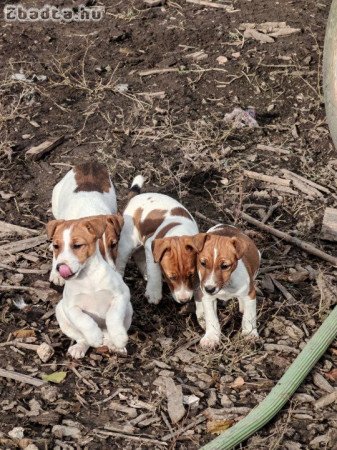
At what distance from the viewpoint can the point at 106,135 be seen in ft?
33.2

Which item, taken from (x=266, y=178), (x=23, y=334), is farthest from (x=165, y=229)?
(x=266, y=178)

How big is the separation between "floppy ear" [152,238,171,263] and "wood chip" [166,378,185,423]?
948 mm

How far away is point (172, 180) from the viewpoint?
9477 mm

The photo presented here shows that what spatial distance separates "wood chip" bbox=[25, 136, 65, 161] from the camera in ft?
32.2

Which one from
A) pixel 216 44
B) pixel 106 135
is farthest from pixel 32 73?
pixel 216 44

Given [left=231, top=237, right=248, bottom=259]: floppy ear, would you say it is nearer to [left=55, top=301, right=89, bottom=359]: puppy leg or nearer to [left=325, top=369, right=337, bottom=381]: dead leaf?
[left=325, top=369, right=337, bottom=381]: dead leaf

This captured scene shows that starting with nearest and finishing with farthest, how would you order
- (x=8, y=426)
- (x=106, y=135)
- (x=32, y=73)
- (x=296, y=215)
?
1. (x=8, y=426)
2. (x=296, y=215)
3. (x=106, y=135)
4. (x=32, y=73)

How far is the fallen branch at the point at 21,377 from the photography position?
6910 mm

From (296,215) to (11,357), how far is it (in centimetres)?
331

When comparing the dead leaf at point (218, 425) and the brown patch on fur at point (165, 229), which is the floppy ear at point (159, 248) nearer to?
the brown patch on fur at point (165, 229)

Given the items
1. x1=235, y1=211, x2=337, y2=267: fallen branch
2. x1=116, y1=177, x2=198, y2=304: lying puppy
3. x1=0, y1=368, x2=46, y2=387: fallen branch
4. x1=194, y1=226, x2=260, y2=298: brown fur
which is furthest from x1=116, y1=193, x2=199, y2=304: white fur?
x1=0, y1=368, x2=46, y2=387: fallen branch

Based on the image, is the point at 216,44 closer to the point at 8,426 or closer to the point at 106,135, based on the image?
the point at 106,135

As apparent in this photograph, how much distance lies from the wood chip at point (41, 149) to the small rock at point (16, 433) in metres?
3.98

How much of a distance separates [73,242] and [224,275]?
3.76ft
